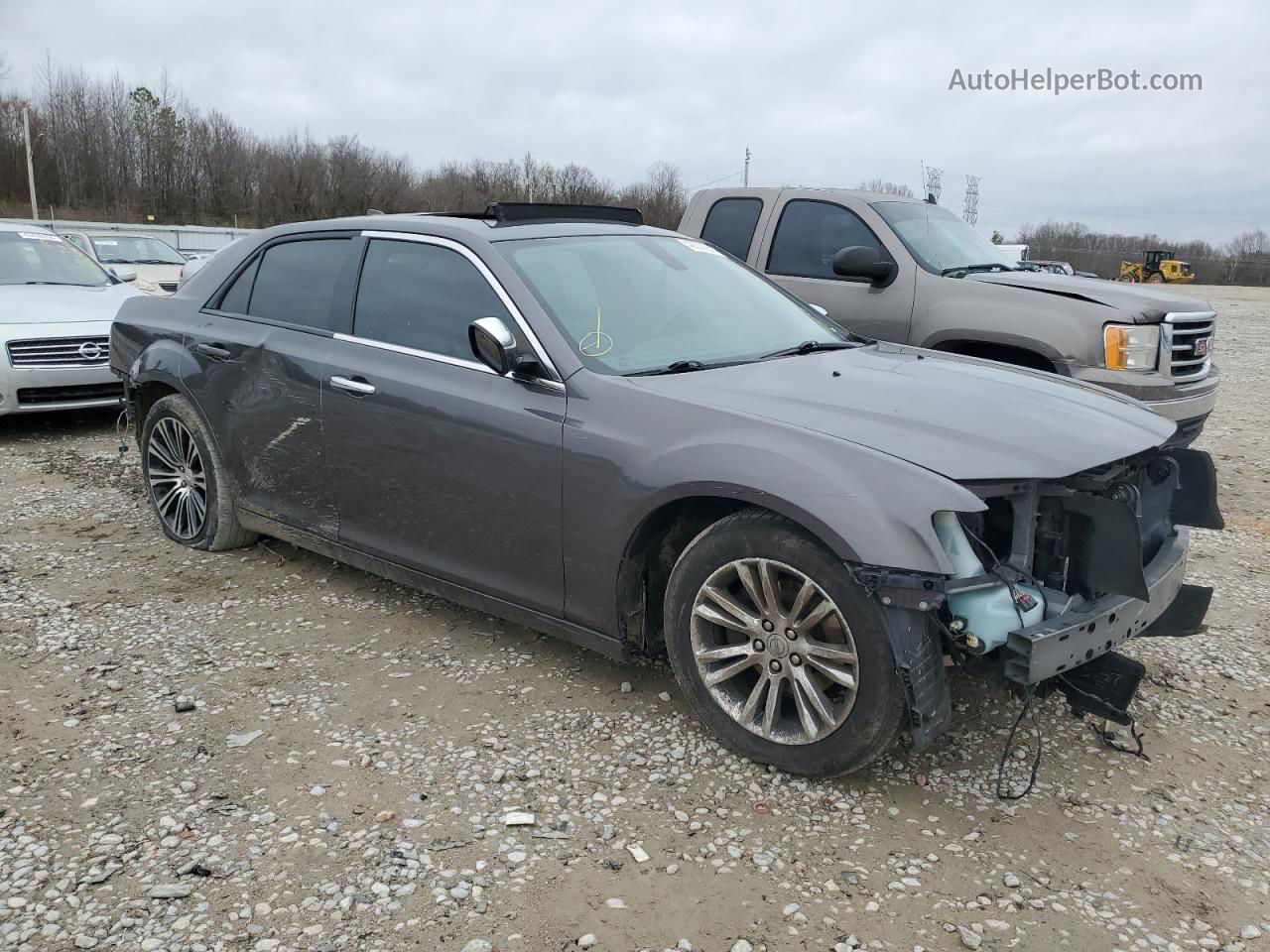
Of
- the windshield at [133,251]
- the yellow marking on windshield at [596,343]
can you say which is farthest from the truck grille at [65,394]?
the windshield at [133,251]

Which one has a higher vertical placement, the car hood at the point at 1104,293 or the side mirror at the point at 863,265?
the side mirror at the point at 863,265

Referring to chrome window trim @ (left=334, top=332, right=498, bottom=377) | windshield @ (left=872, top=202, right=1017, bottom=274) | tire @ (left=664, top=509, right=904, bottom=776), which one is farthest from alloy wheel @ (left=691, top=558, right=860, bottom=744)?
windshield @ (left=872, top=202, right=1017, bottom=274)

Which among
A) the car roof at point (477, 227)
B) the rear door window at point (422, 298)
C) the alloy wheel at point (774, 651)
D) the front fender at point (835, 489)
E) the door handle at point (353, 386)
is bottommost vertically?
the alloy wheel at point (774, 651)

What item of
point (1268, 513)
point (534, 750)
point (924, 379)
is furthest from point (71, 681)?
point (1268, 513)

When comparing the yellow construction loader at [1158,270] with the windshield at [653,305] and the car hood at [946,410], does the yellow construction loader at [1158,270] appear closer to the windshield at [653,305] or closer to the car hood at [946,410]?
the windshield at [653,305]

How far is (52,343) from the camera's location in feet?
26.0

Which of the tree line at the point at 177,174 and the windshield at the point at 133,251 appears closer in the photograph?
the windshield at the point at 133,251

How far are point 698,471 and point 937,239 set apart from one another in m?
4.58

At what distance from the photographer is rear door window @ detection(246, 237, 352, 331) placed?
14.6 ft

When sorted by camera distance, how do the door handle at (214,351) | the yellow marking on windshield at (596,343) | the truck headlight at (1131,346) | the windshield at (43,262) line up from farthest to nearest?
the windshield at (43,262) < the truck headlight at (1131,346) < the door handle at (214,351) < the yellow marking on windshield at (596,343)

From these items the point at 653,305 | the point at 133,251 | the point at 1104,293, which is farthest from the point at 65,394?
the point at 133,251

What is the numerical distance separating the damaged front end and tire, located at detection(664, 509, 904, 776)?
0.10 meters

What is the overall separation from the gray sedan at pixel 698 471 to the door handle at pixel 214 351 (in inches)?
0.6

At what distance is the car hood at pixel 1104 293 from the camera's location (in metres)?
5.96
